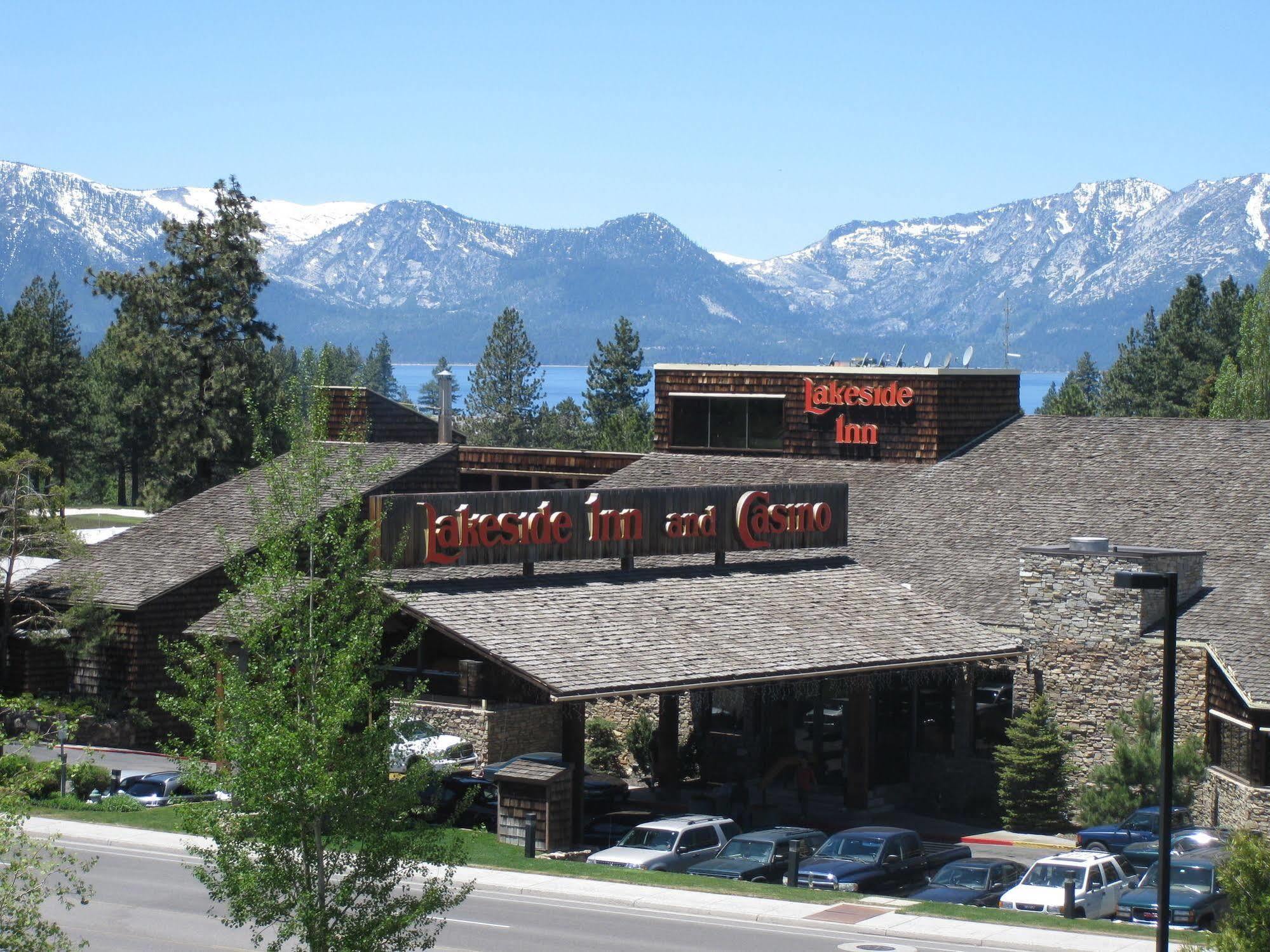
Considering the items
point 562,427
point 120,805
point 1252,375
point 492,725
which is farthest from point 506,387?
point 120,805

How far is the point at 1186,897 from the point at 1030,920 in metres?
2.73

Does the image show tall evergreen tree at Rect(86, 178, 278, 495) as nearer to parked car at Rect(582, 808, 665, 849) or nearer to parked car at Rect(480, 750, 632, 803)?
parked car at Rect(480, 750, 632, 803)

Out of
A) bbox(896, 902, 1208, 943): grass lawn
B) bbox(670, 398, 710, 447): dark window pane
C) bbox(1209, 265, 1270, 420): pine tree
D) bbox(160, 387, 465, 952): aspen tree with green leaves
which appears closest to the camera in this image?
bbox(160, 387, 465, 952): aspen tree with green leaves

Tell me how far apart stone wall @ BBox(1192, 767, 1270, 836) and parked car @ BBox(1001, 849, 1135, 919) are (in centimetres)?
735

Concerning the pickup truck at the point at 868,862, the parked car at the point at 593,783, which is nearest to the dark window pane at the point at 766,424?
the parked car at the point at 593,783

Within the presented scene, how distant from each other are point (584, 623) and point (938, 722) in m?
11.4

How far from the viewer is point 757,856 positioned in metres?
33.0

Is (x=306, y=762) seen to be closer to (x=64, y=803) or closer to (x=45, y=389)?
(x=64, y=803)

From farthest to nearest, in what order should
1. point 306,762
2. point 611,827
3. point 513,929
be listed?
point 611,827 → point 513,929 → point 306,762

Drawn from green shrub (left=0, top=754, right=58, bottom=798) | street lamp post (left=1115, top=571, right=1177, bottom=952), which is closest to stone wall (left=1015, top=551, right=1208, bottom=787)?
street lamp post (left=1115, top=571, right=1177, bottom=952)

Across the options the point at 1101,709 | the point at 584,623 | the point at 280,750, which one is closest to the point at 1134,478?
the point at 1101,709

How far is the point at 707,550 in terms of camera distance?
46.0 metres

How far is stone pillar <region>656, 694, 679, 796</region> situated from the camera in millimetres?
44781

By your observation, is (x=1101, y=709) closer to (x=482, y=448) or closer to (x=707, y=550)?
(x=707, y=550)
